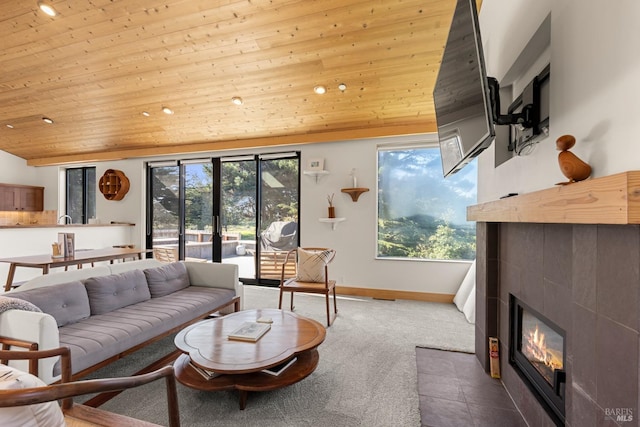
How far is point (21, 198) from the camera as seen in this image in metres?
6.34

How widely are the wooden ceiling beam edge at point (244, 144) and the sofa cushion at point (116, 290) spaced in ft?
9.10

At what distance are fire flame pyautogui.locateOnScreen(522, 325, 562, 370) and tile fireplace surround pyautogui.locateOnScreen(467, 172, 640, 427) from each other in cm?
17

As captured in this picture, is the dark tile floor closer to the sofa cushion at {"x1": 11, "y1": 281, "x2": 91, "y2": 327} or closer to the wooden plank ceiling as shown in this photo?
the sofa cushion at {"x1": 11, "y1": 281, "x2": 91, "y2": 327}

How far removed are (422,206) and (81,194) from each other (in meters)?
7.26

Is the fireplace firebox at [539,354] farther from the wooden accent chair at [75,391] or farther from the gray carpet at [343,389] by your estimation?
the wooden accent chair at [75,391]

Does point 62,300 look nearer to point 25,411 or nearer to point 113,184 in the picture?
point 25,411

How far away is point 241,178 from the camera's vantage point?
17.1 ft

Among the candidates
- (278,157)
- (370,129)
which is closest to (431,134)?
(370,129)

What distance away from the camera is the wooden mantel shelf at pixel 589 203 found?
708mm

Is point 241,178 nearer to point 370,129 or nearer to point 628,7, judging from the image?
point 370,129

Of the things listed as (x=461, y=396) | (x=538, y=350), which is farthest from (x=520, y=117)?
(x=461, y=396)

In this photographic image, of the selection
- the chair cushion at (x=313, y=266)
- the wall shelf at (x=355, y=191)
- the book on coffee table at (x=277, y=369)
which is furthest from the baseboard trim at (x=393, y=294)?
the book on coffee table at (x=277, y=369)

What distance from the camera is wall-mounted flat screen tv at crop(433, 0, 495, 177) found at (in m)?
1.30

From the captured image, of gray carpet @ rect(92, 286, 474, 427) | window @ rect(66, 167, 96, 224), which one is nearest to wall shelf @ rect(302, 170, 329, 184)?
gray carpet @ rect(92, 286, 474, 427)
